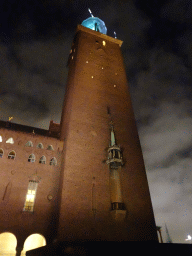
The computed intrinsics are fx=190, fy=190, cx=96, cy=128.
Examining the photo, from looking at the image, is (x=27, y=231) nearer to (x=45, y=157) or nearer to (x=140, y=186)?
(x=45, y=157)

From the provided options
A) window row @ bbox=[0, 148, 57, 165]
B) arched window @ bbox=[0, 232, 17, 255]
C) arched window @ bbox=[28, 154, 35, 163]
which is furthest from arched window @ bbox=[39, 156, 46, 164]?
arched window @ bbox=[0, 232, 17, 255]

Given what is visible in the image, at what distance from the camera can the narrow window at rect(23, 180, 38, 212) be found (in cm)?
1597

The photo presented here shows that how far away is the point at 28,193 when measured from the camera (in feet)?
54.2

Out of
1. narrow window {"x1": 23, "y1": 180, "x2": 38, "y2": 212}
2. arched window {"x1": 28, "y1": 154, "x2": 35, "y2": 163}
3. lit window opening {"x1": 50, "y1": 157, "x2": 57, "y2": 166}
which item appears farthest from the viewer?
lit window opening {"x1": 50, "y1": 157, "x2": 57, "y2": 166}

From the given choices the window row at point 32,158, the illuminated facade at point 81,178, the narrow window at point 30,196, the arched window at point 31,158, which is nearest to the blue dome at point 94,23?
the illuminated facade at point 81,178

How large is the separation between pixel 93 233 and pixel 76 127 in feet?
31.4

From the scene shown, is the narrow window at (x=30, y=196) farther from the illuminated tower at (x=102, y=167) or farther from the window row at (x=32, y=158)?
the illuminated tower at (x=102, y=167)

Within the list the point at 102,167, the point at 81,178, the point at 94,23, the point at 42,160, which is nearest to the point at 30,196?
the point at 42,160

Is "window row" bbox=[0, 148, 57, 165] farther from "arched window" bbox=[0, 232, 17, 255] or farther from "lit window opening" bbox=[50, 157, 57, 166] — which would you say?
"arched window" bbox=[0, 232, 17, 255]

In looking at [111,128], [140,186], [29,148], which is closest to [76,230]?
[140,186]

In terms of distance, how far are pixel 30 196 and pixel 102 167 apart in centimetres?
680

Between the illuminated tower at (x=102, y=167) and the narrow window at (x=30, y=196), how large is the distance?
3.13 metres

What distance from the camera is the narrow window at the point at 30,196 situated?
16.0 m

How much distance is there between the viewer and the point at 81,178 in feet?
53.9
